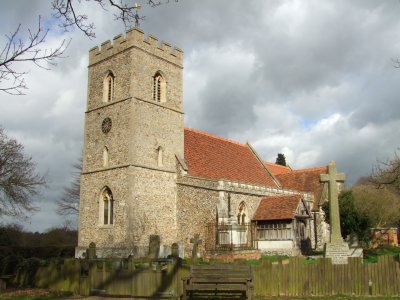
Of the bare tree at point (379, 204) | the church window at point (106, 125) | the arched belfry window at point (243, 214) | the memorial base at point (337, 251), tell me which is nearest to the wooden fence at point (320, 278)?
the memorial base at point (337, 251)

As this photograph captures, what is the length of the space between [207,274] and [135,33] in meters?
18.3

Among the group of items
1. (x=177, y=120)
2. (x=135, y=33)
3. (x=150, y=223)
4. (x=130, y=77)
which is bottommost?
(x=150, y=223)

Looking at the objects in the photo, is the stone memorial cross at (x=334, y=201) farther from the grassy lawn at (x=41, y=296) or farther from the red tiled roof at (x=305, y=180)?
the red tiled roof at (x=305, y=180)

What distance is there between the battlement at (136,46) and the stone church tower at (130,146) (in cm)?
6

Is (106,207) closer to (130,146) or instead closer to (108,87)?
(130,146)

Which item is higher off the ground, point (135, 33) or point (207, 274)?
point (135, 33)

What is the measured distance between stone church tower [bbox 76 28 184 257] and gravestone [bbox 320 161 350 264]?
33.3ft

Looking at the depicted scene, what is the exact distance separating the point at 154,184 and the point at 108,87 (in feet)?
22.3

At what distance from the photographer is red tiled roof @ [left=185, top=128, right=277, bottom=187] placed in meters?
28.2

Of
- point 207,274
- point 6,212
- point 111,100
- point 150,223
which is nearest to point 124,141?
point 111,100

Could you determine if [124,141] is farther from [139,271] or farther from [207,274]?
[207,274]

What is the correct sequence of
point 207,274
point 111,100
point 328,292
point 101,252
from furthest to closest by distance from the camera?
point 111,100 → point 101,252 → point 328,292 → point 207,274

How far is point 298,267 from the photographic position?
12.0 meters

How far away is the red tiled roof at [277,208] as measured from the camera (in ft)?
88.3
